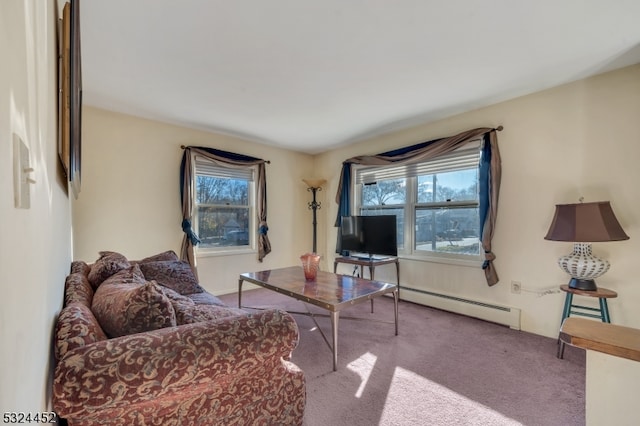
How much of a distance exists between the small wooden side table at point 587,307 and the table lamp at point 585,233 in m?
0.05

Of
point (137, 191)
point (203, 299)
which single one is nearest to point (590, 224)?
point (203, 299)

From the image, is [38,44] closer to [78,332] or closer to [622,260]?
[78,332]

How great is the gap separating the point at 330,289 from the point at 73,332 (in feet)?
6.23

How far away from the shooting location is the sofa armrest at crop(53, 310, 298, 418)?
799 millimetres

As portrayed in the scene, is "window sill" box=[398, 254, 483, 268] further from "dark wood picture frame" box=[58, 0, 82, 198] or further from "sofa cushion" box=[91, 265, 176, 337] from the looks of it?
"dark wood picture frame" box=[58, 0, 82, 198]

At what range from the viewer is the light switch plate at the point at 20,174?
445 mm

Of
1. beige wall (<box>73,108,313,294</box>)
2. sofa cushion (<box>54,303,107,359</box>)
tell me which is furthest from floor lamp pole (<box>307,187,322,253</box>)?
sofa cushion (<box>54,303,107,359</box>)

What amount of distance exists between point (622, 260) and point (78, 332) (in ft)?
11.8

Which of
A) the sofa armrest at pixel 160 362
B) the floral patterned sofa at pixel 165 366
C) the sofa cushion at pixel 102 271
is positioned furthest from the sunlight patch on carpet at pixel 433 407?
the sofa cushion at pixel 102 271

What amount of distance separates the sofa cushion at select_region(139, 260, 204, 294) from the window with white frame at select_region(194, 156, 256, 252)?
130 cm

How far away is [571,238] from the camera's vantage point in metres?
2.17

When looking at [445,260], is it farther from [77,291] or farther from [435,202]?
[77,291]

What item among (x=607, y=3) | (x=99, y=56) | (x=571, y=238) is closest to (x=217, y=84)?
(x=99, y=56)

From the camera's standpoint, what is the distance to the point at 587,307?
8.00ft
